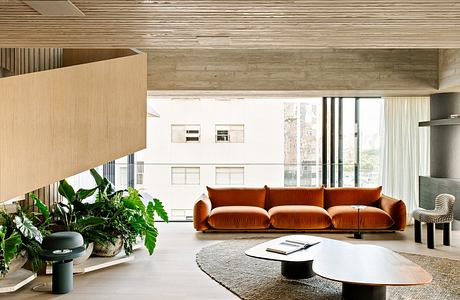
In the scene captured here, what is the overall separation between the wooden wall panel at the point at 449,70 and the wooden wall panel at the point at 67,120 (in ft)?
14.3

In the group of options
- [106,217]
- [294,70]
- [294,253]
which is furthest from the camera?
[294,70]

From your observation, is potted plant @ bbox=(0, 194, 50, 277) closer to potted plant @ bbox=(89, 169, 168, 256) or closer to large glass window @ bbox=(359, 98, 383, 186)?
potted plant @ bbox=(89, 169, 168, 256)

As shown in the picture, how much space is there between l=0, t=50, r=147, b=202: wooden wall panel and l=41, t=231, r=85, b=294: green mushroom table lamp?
0.76 meters

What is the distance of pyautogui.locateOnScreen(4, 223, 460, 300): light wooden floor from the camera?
12.9 ft

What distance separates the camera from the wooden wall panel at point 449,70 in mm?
5984

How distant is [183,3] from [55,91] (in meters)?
1.53

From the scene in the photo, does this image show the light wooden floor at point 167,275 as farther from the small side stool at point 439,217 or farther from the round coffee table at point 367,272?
the round coffee table at point 367,272

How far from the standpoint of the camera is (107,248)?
4809mm

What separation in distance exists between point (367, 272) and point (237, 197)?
360cm

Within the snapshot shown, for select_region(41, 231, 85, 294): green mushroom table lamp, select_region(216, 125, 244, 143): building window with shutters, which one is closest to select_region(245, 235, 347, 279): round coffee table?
select_region(41, 231, 85, 294): green mushroom table lamp

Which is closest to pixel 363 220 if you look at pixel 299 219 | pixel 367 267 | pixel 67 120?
pixel 299 219

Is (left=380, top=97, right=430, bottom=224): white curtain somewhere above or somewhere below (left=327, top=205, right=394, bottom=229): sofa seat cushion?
above

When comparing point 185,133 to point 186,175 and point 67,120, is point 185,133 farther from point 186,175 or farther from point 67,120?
point 67,120

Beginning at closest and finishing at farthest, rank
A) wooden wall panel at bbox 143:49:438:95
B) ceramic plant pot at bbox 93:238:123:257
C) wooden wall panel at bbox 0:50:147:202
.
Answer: wooden wall panel at bbox 0:50:147:202
ceramic plant pot at bbox 93:238:123:257
wooden wall panel at bbox 143:49:438:95
